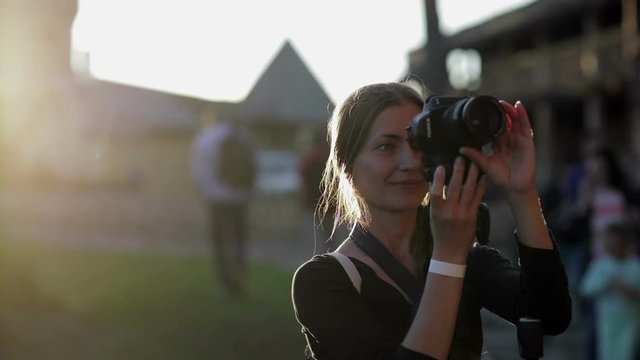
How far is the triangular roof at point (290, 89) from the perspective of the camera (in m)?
5.78

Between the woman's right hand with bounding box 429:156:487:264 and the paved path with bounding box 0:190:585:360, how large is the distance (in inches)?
466

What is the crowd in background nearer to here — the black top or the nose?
the black top

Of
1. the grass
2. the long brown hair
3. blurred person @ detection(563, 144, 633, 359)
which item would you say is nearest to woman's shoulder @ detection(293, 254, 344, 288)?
the long brown hair

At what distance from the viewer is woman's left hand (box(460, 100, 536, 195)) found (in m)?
2.29

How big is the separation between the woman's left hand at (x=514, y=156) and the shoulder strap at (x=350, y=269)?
0.34 meters

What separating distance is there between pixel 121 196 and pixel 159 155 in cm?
572

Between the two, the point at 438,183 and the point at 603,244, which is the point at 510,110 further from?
the point at 603,244

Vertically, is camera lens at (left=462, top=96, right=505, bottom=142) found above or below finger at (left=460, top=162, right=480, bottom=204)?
above

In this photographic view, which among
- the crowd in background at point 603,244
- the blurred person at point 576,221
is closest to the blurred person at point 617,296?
the crowd in background at point 603,244

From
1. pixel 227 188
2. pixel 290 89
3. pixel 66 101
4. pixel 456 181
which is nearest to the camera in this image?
pixel 456 181

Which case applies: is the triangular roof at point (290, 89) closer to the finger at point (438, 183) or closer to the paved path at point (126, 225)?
the finger at point (438, 183)

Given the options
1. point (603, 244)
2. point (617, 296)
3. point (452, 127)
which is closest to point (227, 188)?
point (603, 244)

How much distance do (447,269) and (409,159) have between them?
1.04 ft

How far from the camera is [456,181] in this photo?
2.15 m
